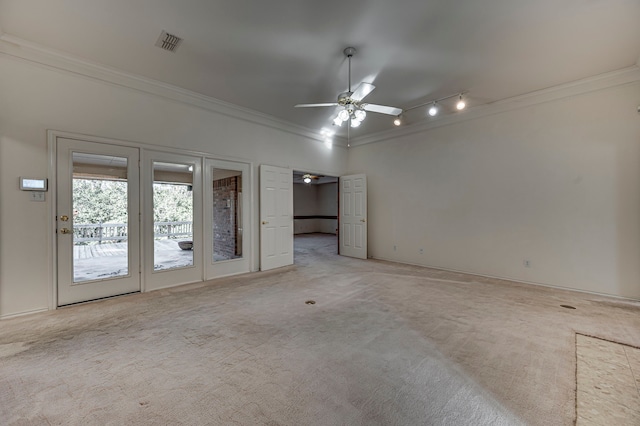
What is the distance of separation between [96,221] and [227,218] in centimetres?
185

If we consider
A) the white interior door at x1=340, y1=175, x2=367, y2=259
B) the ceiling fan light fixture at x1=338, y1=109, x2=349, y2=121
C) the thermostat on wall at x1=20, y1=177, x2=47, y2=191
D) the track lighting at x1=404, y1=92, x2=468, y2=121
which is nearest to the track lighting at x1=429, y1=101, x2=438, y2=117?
the track lighting at x1=404, y1=92, x2=468, y2=121

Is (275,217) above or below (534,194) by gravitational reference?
below

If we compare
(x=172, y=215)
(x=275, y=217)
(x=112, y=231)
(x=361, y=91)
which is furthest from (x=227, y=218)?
(x=361, y=91)

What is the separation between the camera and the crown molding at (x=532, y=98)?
12.0ft

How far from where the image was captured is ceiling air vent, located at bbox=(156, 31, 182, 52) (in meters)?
2.89

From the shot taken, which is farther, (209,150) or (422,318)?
(209,150)

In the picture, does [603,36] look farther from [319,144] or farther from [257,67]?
[319,144]

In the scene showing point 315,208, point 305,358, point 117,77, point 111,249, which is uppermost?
point 117,77

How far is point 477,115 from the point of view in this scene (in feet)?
16.1

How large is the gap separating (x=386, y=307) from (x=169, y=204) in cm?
363

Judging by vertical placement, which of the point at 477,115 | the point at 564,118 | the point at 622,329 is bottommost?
the point at 622,329

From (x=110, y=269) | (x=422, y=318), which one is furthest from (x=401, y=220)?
(x=110, y=269)

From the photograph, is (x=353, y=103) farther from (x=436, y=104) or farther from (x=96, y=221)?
(x=96, y=221)

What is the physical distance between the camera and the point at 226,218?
4805 millimetres
